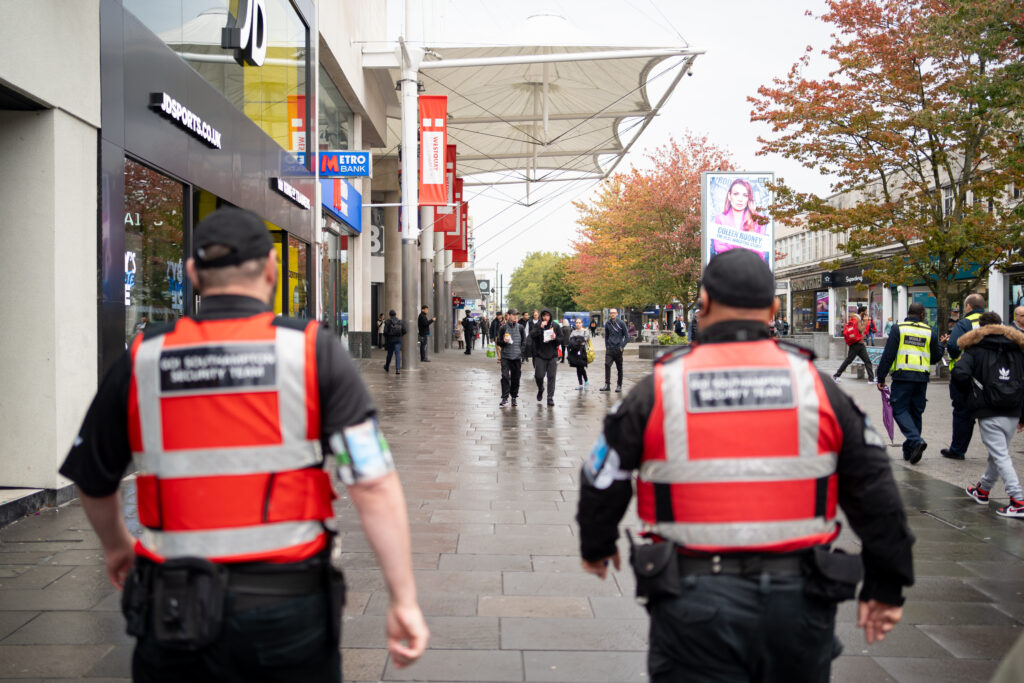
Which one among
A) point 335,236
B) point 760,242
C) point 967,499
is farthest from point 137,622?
point 335,236

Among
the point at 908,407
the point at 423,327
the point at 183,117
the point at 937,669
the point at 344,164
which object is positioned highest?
the point at 344,164

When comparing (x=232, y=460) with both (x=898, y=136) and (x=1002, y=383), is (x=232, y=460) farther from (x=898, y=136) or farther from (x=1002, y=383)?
(x=898, y=136)

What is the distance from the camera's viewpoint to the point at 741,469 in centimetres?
219

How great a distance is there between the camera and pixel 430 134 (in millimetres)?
23281

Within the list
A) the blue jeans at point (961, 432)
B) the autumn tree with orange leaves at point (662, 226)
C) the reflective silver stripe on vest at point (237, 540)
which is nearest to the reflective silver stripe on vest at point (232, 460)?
the reflective silver stripe on vest at point (237, 540)

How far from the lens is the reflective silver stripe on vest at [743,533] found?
2166 mm

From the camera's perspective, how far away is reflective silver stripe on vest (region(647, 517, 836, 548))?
2.17 m

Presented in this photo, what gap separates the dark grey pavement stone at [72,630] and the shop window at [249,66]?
5827 millimetres

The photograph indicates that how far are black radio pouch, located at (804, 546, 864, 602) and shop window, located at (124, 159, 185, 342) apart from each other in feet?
24.3

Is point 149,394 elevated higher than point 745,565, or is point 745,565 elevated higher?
point 149,394

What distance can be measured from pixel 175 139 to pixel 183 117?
25 centimetres

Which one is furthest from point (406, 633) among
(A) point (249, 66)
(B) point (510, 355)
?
(B) point (510, 355)

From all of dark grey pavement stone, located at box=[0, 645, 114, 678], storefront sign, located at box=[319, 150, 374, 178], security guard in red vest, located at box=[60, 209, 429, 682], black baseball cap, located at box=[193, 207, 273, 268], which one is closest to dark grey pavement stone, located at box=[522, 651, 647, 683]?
security guard in red vest, located at box=[60, 209, 429, 682]

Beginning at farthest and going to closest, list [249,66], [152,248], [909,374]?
1. [249,66]
2. [152,248]
3. [909,374]
